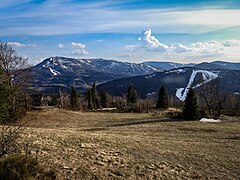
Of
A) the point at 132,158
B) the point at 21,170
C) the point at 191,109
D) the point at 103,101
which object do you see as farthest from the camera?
the point at 103,101

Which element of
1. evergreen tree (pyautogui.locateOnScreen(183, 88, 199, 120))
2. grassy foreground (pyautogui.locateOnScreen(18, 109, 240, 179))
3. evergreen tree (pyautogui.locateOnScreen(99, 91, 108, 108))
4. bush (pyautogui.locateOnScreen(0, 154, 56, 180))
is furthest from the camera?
evergreen tree (pyautogui.locateOnScreen(99, 91, 108, 108))

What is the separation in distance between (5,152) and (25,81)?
28.6 metres

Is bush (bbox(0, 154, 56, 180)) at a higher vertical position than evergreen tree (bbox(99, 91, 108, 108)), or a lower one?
A: higher

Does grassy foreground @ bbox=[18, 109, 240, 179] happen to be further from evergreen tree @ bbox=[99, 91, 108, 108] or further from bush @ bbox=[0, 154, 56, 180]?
evergreen tree @ bbox=[99, 91, 108, 108]

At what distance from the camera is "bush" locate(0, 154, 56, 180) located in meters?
10.1

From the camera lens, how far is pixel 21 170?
1053 centimetres

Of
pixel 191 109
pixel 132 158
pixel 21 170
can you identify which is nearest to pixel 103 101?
pixel 191 109

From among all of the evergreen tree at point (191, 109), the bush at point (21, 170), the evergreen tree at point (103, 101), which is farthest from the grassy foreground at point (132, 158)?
the evergreen tree at point (103, 101)

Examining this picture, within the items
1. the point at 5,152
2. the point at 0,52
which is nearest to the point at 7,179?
the point at 5,152

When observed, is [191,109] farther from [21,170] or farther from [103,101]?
[103,101]

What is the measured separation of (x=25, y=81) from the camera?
3950 centimetres

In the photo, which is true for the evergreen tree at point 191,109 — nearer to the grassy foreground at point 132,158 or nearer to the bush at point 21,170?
the grassy foreground at point 132,158

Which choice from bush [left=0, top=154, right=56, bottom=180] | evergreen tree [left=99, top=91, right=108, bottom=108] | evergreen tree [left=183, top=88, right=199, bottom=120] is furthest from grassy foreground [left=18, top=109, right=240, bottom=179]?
evergreen tree [left=99, top=91, right=108, bottom=108]

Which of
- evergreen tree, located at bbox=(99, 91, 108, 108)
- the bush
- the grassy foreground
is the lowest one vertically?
evergreen tree, located at bbox=(99, 91, 108, 108)
